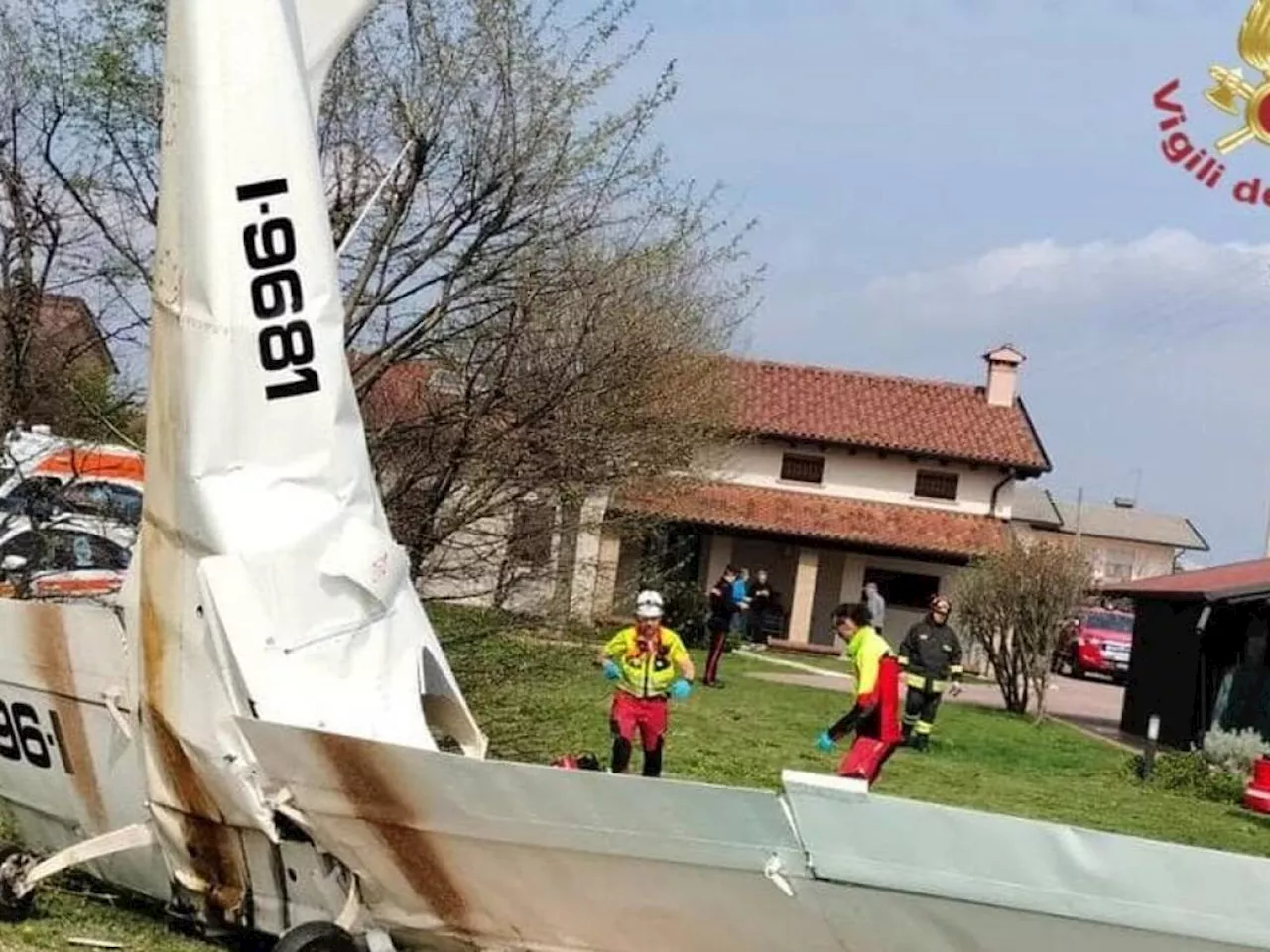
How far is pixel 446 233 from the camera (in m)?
11.1

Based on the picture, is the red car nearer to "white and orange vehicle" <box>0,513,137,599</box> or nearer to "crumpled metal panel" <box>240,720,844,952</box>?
"white and orange vehicle" <box>0,513,137,599</box>

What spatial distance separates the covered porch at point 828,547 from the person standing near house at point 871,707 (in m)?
28.8

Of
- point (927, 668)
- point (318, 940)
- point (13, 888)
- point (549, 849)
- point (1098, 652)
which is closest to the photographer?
point (549, 849)

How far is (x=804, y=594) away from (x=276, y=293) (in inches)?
1409

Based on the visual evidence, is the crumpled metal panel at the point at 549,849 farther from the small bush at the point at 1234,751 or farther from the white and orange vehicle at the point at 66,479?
the small bush at the point at 1234,751

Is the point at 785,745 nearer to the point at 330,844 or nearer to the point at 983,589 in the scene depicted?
the point at 983,589

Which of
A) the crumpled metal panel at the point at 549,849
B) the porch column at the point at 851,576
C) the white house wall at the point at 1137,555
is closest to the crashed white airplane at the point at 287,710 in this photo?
the crumpled metal panel at the point at 549,849

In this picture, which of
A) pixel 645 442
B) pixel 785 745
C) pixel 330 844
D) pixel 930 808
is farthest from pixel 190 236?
pixel 785 745

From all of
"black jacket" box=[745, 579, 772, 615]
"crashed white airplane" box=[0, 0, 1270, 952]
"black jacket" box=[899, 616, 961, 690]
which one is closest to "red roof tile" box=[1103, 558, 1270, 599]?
"black jacket" box=[899, 616, 961, 690]

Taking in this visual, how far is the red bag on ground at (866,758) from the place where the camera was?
1155 cm

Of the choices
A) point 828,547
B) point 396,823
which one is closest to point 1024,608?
point 828,547

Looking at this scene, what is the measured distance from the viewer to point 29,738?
24.6 ft

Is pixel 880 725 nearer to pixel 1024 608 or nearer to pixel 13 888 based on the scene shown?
pixel 13 888

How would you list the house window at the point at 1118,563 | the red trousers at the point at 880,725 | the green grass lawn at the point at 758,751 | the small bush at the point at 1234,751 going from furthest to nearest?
1. the house window at the point at 1118,563
2. the small bush at the point at 1234,751
3. the red trousers at the point at 880,725
4. the green grass lawn at the point at 758,751
